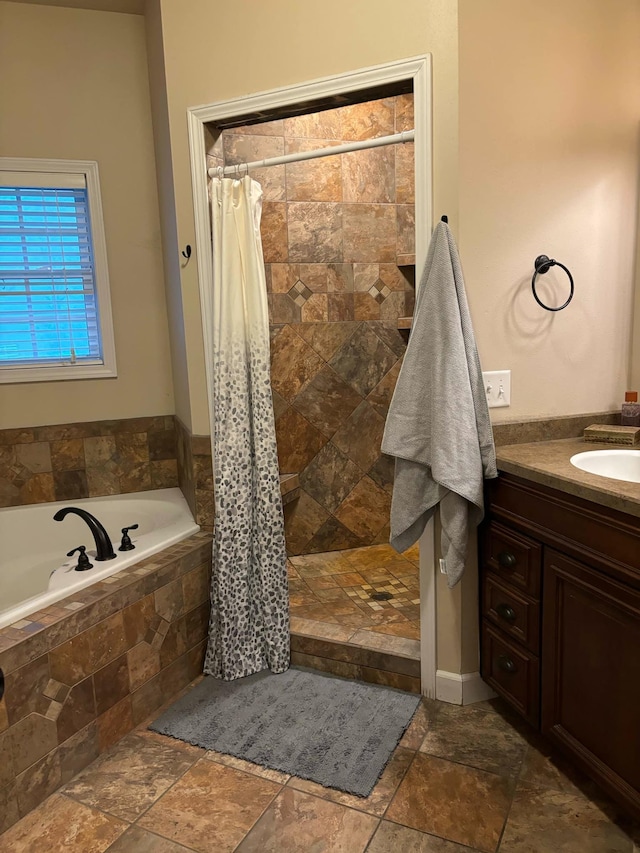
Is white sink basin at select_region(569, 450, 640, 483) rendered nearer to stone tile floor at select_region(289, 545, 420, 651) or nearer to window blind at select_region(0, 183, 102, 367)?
stone tile floor at select_region(289, 545, 420, 651)

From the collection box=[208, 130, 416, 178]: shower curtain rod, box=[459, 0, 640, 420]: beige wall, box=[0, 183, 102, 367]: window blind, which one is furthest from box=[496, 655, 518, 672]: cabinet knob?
box=[0, 183, 102, 367]: window blind

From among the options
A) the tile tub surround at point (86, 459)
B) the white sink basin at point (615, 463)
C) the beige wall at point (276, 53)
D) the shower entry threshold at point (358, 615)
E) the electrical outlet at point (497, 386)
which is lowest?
the shower entry threshold at point (358, 615)

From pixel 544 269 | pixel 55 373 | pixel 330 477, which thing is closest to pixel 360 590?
pixel 330 477

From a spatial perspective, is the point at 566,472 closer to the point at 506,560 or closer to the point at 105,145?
the point at 506,560

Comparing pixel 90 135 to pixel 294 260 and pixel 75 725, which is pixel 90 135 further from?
pixel 75 725

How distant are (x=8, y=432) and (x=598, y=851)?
2.88 metres

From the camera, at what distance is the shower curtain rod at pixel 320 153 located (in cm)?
201

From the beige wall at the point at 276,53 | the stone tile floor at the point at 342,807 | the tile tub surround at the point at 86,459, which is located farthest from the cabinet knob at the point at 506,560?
the tile tub surround at the point at 86,459

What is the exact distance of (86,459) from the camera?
3115mm

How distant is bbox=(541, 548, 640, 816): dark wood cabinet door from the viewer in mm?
1478

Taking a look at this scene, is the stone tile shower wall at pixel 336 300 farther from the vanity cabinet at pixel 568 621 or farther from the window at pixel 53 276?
the vanity cabinet at pixel 568 621

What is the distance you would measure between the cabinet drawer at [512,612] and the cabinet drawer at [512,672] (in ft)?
0.12

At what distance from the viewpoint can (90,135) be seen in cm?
295

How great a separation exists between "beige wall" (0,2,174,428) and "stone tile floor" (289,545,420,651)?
117 centimetres
